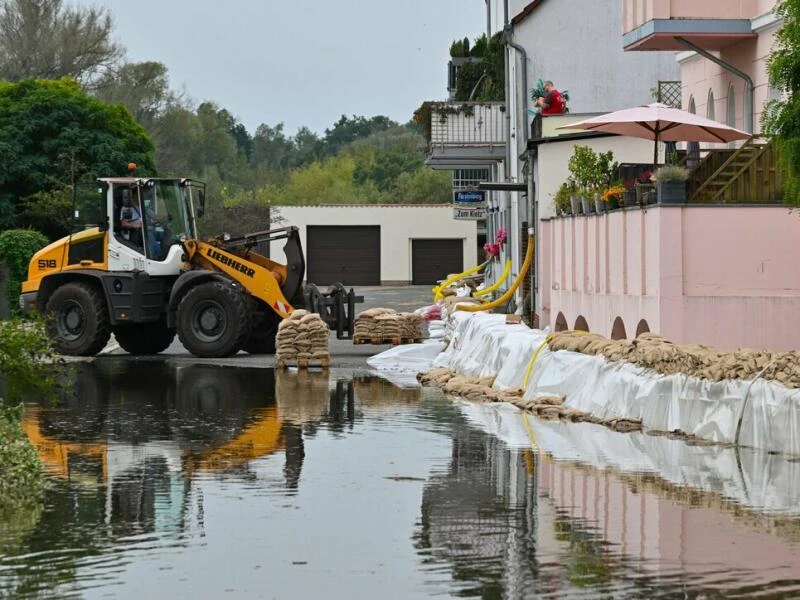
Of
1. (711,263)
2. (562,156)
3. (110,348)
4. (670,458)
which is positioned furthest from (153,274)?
(670,458)

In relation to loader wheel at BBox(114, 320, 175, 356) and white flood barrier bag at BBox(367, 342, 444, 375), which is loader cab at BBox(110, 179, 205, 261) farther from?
white flood barrier bag at BBox(367, 342, 444, 375)

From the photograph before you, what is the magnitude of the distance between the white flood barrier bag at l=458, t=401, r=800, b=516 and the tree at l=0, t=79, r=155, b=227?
42743 millimetres

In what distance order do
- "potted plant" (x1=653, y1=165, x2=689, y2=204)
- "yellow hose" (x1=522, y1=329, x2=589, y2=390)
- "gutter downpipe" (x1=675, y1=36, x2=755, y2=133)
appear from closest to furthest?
"potted plant" (x1=653, y1=165, x2=689, y2=204) → "yellow hose" (x1=522, y1=329, x2=589, y2=390) → "gutter downpipe" (x1=675, y1=36, x2=755, y2=133)

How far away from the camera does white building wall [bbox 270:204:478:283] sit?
80.2 meters

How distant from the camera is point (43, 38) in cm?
8088

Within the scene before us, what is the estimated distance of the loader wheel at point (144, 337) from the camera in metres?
32.7

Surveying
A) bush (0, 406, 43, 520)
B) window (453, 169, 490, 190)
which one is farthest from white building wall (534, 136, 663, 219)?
window (453, 169, 490, 190)

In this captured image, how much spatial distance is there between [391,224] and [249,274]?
49728 millimetres

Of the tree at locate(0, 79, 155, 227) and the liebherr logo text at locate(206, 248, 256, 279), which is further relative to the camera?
the tree at locate(0, 79, 155, 227)

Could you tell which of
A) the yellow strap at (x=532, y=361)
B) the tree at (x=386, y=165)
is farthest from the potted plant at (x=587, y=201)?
the tree at (x=386, y=165)

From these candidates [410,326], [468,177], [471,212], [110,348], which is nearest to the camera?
[410,326]

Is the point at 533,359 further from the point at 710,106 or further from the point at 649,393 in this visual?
the point at 710,106

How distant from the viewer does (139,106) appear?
97.3m

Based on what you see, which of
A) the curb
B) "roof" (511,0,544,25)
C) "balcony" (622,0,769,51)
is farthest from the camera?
"roof" (511,0,544,25)
